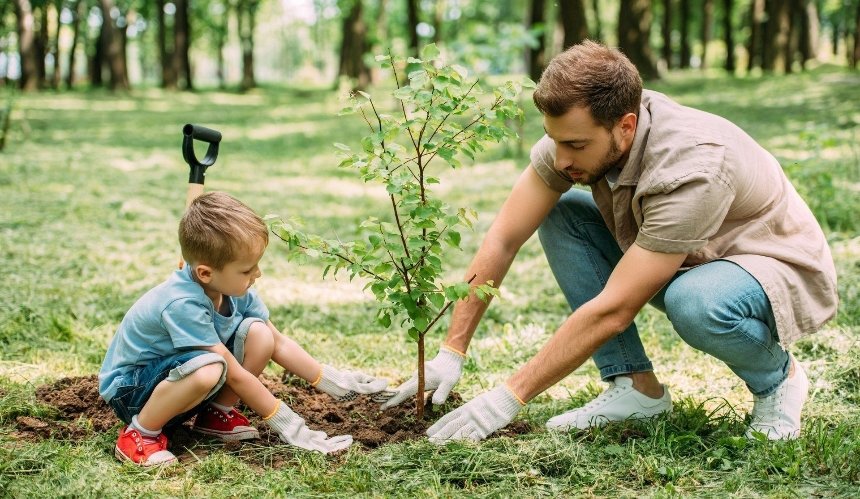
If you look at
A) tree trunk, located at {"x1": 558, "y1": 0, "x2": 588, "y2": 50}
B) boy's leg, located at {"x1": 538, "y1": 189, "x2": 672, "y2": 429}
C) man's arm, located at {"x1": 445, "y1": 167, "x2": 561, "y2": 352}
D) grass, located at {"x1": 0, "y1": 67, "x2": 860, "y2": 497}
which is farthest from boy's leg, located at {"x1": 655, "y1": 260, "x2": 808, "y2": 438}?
tree trunk, located at {"x1": 558, "y1": 0, "x2": 588, "y2": 50}

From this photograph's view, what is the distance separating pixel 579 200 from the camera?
3.39 m

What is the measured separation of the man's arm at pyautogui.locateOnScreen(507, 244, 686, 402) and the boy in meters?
0.76

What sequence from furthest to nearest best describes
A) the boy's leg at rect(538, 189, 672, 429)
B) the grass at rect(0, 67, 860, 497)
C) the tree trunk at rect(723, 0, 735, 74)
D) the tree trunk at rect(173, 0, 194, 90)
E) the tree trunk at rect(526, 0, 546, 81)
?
the tree trunk at rect(173, 0, 194, 90), the tree trunk at rect(723, 0, 735, 74), the tree trunk at rect(526, 0, 546, 81), the boy's leg at rect(538, 189, 672, 429), the grass at rect(0, 67, 860, 497)

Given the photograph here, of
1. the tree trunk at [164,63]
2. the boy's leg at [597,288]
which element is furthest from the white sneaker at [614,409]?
the tree trunk at [164,63]

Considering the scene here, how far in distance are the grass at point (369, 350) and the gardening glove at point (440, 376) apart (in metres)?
0.37

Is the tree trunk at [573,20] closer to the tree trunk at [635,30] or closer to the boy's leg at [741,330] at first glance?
the tree trunk at [635,30]

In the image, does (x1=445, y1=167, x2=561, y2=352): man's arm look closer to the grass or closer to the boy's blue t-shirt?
the grass

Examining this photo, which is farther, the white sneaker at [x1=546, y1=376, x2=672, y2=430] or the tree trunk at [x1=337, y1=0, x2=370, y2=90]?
the tree trunk at [x1=337, y1=0, x2=370, y2=90]

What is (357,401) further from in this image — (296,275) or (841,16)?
(841,16)

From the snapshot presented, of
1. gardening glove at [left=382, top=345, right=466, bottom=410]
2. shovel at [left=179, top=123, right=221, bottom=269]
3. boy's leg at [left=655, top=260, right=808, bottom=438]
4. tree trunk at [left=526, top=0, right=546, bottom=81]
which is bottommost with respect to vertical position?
gardening glove at [left=382, top=345, right=466, bottom=410]

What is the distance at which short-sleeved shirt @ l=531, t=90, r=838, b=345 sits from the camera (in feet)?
8.93

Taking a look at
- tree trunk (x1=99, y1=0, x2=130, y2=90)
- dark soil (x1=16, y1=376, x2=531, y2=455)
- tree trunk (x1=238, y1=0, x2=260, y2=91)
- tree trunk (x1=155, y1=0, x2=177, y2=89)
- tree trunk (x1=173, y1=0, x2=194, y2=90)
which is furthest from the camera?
tree trunk (x1=238, y1=0, x2=260, y2=91)

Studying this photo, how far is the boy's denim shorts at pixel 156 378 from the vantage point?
9.15 feet

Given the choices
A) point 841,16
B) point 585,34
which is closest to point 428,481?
point 585,34
